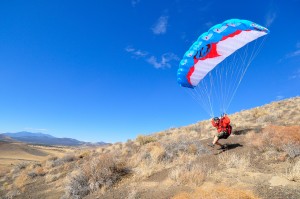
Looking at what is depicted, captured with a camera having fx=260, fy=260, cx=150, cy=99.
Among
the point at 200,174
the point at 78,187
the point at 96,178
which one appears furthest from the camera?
the point at 96,178

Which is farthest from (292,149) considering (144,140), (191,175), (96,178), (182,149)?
(144,140)

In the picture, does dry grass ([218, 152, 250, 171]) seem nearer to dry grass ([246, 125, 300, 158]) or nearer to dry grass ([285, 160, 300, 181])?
dry grass ([246, 125, 300, 158])

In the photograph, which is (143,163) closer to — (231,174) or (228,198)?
(231,174)

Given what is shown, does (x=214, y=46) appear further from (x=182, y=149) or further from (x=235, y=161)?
(x=235, y=161)

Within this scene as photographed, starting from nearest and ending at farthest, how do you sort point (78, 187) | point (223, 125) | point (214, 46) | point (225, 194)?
point (225, 194) < point (78, 187) < point (223, 125) < point (214, 46)

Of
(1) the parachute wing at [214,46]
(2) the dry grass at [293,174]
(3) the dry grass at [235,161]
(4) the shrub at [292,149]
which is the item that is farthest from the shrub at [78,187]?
(4) the shrub at [292,149]

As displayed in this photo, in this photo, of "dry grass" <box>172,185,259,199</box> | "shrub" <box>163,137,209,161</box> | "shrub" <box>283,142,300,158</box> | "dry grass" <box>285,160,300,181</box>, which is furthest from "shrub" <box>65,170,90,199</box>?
"shrub" <box>283,142,300,158</box>

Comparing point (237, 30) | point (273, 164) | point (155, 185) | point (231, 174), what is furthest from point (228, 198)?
point (237, 30)

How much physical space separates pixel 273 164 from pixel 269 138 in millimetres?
2279

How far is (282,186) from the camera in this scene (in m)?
7.19

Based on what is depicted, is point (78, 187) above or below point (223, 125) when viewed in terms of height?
below

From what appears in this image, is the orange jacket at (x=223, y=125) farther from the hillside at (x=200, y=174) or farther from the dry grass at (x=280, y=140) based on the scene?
the dry grass at (x=280, y=140)

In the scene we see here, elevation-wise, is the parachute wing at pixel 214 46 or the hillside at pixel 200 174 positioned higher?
the parachute wing at pixel 214 46

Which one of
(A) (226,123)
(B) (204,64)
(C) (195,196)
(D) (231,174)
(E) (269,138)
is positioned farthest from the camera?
(B) (204,64)
